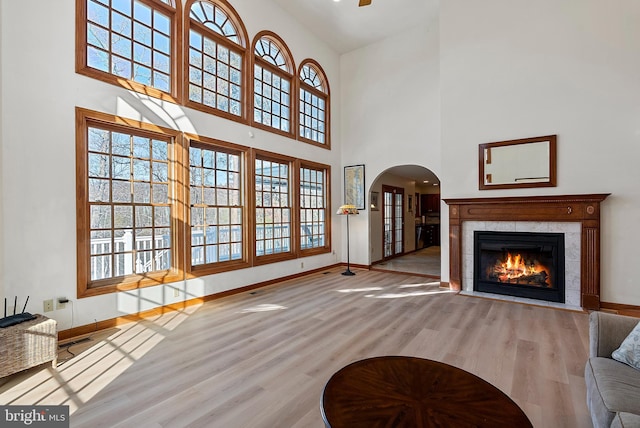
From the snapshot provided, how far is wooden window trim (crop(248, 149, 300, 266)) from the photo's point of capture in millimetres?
5262

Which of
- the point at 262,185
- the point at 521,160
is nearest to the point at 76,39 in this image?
the point at 262,185

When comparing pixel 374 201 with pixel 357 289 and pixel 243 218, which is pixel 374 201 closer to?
pixel 357 289

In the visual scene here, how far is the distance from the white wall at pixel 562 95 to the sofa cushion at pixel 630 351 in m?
3.15

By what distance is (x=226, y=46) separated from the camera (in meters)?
4.93

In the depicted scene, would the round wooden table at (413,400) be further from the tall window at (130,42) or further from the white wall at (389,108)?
the white wall at (389,108)

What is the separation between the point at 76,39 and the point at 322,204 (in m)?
5.04

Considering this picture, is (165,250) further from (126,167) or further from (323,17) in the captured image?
(323,17)

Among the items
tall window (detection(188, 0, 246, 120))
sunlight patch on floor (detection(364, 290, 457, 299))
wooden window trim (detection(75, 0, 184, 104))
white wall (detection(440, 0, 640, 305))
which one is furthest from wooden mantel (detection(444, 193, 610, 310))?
wooden window trim (detection(75, 0, 184, 104))

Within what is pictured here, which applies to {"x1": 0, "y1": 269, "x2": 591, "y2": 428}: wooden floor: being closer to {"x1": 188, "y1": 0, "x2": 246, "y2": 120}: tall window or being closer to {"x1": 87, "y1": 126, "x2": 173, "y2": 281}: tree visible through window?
{"x1": 87, "y1": 126, "x2": 173, "y2": 281}: tree visible through window

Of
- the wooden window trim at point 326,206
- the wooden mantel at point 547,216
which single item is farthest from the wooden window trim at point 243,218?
the wooden mantel at point 547,216

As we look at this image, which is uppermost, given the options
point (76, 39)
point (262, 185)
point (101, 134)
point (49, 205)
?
point (76, 39)

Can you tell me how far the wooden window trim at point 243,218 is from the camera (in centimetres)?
431

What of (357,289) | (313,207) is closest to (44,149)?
(357,289)

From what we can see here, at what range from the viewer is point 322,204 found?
23.4ft
